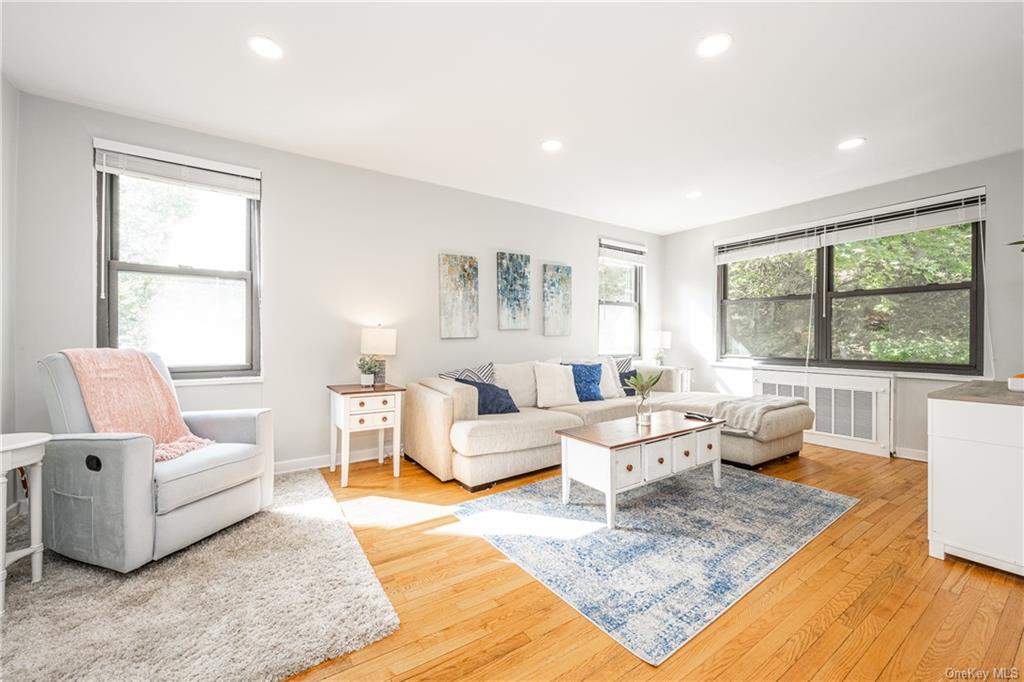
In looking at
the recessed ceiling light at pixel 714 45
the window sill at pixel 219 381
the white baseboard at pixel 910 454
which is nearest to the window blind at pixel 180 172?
the window sill at pixel 219 381

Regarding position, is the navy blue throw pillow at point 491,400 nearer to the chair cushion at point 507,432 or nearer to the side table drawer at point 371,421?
the chair cushion at point 507,432

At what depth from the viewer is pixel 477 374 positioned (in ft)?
13.0

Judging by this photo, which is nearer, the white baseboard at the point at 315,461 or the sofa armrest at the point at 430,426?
the sofa armrest at the point at 430,426

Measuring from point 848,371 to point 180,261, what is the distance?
19.3 feet

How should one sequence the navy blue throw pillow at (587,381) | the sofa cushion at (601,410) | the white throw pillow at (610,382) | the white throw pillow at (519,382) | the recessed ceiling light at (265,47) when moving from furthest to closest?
the white throw pillow at (610,382), the navy blue throw pillow at (587,381), the white throw pillow at (519,382), the sofa cushion at (601,410), the recessed ceiling light at (265,47)

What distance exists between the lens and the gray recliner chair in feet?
6.32

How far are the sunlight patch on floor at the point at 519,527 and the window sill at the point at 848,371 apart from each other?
3.35m

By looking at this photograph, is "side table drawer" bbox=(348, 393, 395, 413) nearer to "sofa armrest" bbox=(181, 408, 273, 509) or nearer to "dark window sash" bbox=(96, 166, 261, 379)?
"sofa armrest" bbox=(181, 408, 273, 509)

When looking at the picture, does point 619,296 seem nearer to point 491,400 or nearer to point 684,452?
point 491,400

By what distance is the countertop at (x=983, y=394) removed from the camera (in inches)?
80.0

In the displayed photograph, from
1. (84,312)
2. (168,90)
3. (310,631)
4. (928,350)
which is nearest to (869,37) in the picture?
(928,350)

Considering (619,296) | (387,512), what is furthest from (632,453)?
(619,296)

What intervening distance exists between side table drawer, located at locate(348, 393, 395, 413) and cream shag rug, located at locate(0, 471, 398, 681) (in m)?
1.06

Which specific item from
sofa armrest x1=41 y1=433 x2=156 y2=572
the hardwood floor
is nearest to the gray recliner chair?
sofa armrest x1=41 y1=433 x2=156 y2=572
